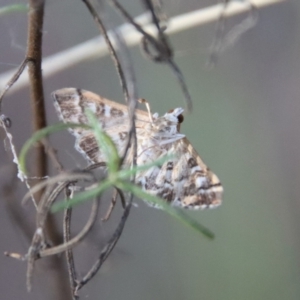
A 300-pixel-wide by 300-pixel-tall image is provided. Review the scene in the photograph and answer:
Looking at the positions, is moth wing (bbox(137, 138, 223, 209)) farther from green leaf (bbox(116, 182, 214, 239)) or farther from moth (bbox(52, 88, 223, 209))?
green leaf (bbox(116, 182, 214, 239))

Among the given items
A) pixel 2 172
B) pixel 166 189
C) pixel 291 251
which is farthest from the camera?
pixel 291 251

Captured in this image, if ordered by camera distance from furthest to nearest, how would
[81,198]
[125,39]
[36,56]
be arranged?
[125,39] < [36,56] < [81,198]

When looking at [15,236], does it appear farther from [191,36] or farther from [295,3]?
[295,3]

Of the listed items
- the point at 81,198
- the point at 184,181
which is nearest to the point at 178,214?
the point at 81,198

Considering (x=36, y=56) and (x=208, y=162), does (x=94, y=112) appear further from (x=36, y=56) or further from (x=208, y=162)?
(x=208, y=162)

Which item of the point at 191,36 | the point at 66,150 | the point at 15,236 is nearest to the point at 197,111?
the point at 191,36

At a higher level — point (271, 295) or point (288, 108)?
point (288, 108)
